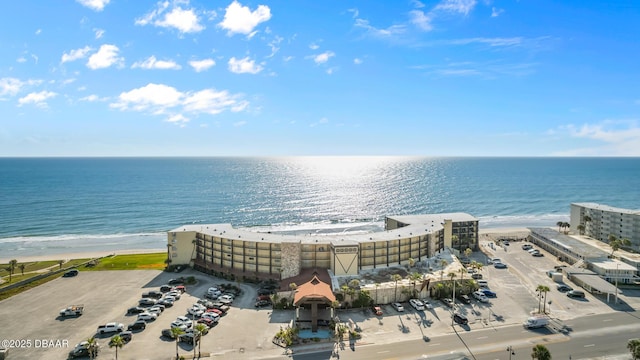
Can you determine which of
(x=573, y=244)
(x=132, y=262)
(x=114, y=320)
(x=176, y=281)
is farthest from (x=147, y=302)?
(x=573, y=244)

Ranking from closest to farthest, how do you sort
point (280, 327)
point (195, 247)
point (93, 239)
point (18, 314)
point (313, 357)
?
point (313, 357) < point (280, 327) < point (18, 314) < point (195, 247) < point (93, 239)

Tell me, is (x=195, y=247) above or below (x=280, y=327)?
above

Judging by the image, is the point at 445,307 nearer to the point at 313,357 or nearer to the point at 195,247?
the point at 313,357

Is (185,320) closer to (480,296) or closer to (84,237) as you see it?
(480,296)

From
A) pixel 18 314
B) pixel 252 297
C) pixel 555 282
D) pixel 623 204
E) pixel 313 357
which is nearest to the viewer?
pixel 313 357

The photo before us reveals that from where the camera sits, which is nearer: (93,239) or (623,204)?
(93,239)

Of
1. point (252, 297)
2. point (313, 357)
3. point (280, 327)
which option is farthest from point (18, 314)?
point (313, 357)
